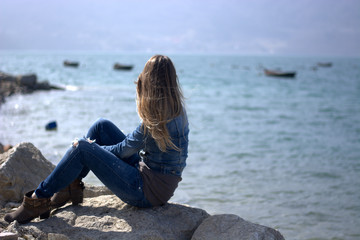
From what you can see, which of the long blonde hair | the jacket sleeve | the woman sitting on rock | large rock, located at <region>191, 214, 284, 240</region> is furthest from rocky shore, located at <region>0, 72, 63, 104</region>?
large rock, located at <region>191, 214, 284, 240</region>

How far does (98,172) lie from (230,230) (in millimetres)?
1156

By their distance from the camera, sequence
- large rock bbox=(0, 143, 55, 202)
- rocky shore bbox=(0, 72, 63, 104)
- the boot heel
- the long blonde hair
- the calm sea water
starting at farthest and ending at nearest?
1. rocky shore bbox=(0, 72, 63, 104)
2. the calm sea water
3. large rock bbox=(0, 143, 55, 202)
4. the boot heel
5. the long blonde hair

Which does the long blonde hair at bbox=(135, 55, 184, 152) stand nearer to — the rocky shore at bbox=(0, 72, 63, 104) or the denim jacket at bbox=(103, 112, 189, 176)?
the denim jacket at bbox=(103, 112, 189, 176)

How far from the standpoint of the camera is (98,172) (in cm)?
308

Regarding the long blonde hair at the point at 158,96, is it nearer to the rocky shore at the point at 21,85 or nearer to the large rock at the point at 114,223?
the large rock at the point at 114,223

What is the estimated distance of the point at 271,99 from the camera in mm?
21156

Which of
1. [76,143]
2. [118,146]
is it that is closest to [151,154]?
[118,146]

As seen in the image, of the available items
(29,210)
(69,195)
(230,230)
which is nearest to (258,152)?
(230,230)

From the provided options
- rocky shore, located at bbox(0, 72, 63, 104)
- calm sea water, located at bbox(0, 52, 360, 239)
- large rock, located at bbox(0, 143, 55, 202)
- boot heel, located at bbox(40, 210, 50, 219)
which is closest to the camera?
boot heel, located at bbox(40, 210, 50, 219)

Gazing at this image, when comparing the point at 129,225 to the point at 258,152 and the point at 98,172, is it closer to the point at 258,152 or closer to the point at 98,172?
the point at 98,172

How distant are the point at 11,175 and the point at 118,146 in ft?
4.41

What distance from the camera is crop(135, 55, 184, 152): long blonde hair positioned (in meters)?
2.91

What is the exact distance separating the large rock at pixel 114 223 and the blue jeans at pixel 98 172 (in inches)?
6.2

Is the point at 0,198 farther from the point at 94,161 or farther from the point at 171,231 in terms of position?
the point at 171,231
